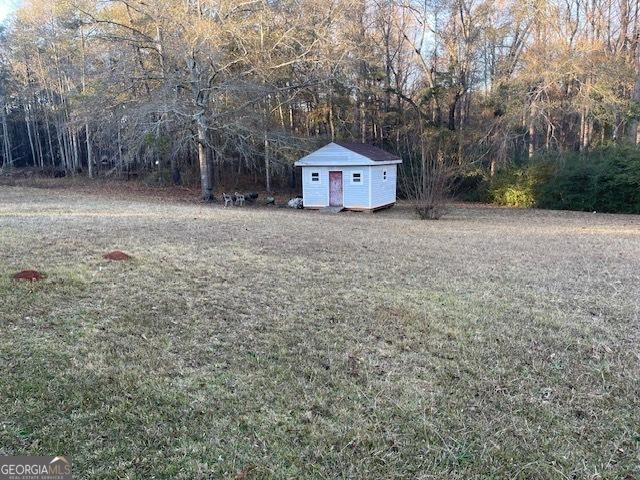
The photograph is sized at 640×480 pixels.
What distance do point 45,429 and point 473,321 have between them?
3470 mm

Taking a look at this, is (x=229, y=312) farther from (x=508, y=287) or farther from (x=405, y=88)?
(x=405, y=88)

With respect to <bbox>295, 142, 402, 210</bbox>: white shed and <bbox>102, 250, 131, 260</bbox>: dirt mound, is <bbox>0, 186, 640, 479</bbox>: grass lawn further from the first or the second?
<bbox>295, 142, 402, 210</bbox>: white shed

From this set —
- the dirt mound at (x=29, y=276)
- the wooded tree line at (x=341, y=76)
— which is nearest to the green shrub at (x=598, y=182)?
the wooded tree line at (x=341, y=76)

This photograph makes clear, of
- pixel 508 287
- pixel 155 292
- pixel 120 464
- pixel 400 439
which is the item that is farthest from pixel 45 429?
pixel 508 287

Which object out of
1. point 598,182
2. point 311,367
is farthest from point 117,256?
point 598,182

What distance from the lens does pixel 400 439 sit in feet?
8.43

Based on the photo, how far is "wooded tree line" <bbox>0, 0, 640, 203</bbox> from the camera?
1667 centimetres

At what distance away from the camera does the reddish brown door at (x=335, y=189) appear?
17.8 meters

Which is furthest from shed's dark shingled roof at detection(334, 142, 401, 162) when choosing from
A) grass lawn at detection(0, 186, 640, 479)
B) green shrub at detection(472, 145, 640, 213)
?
grass lawn at detection(0, 186, 640, 479)

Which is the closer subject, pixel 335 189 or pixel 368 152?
pixel 335 189

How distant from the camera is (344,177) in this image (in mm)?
17562

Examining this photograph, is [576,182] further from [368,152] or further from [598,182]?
[368,152]

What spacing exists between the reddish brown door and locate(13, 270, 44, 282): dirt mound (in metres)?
13.7

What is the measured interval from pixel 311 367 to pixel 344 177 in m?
14.6
